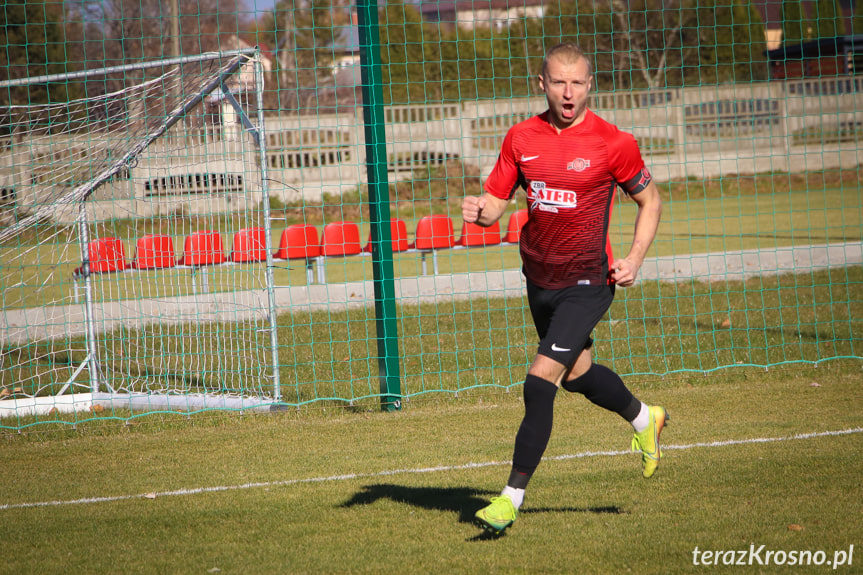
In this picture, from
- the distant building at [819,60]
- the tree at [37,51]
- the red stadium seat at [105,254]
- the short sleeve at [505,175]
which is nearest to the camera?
the short sleeve at [505,175]

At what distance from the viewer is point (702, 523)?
4.29m

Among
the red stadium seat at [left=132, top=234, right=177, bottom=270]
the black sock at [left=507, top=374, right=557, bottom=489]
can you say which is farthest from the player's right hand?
the red stadium seat at [left=132, top=234, right=177, bottom=270]

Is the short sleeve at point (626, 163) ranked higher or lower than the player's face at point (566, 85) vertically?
lower

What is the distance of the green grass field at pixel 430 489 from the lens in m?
4.04

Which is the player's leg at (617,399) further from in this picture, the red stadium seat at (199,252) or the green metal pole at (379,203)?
the red stadium seat at (199,252)

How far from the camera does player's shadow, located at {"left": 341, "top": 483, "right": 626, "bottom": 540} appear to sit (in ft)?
15.1

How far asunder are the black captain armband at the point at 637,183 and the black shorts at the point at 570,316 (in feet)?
1.55

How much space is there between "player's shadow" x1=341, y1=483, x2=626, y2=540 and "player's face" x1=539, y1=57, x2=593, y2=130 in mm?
2026

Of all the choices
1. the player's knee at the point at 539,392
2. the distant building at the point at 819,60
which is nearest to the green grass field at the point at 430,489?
the player's knee at the point at 539,392

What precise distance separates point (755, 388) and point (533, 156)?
4.23m

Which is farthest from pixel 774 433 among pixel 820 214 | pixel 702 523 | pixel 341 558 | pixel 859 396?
pixel 820 214

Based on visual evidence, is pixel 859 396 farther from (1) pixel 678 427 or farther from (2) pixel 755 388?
(1) pixel 678 427

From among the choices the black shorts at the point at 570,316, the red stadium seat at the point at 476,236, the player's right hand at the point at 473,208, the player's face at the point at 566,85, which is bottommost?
the black shorts at the point at 570,316

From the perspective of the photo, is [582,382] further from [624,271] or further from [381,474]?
[381,474]
